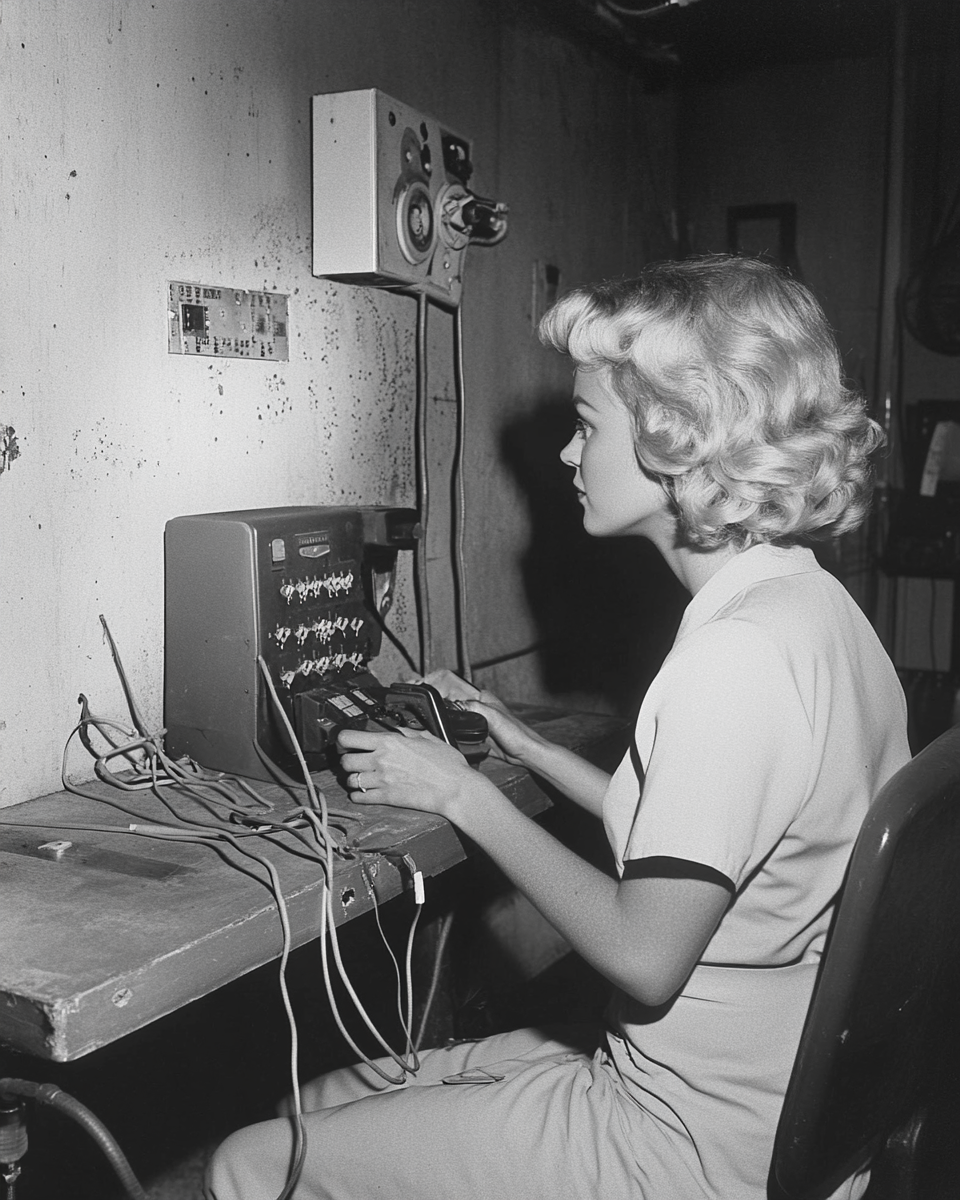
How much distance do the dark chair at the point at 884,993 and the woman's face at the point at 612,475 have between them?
42 cm

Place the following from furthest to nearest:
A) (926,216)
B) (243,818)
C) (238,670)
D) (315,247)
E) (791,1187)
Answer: (926,216)
(315,247)
(238,670)
(243,818)
(791,1187)

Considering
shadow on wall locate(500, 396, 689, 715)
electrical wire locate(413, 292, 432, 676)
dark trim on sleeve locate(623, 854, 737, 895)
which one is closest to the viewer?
dark trim on sleeve locate(623, 854, 737, 895)

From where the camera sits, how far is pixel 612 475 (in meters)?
1.34

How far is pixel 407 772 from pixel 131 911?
36cm

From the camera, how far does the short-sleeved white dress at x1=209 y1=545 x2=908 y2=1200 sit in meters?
1.03

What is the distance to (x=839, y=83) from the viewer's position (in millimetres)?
3467

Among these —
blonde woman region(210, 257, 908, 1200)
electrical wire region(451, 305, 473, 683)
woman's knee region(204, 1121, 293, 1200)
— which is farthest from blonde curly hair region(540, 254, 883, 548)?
electrical wire region(451, 305, 473, 683)

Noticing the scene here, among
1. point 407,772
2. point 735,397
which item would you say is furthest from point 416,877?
point 735,397

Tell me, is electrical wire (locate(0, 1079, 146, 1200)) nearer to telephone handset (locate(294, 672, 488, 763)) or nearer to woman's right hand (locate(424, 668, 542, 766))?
telephone handset (locate(294, 672, 488, 763))

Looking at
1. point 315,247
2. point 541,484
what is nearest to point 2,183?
point 315,247

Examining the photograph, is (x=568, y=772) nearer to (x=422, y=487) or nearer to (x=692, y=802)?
(x=692, y=802)

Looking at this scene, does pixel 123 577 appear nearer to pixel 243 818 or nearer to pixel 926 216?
pixel 243 818

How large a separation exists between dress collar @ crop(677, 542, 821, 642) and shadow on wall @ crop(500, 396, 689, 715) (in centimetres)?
140

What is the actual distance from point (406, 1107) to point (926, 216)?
312 cm
